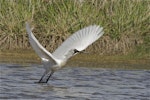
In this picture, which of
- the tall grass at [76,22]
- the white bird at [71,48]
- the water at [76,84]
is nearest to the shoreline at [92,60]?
Answer: the tall grass at [76,22]

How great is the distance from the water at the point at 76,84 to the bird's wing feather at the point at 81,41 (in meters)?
0.63

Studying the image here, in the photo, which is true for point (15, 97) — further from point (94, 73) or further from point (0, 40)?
point (0, 40)

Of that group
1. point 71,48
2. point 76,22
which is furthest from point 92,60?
point 71,48

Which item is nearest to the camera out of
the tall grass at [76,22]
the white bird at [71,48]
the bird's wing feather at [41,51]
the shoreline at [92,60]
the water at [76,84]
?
the bird's wing feather at [41,51]

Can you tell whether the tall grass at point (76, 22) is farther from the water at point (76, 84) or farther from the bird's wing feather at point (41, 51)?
the bird's wing feather at point (41, 51)

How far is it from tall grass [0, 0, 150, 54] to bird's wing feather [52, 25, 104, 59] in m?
3.81

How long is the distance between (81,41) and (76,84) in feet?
4.05

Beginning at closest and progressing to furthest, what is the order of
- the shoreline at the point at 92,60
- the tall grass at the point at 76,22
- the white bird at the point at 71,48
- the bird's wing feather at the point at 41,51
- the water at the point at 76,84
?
1. the bird's wing feather at the point at 41,51
2. the water at the point at 76,84
3. the white bird at the point at 71,48
4. the shoreline at the point at 92,60
5. the tall grass at the point at 76,22


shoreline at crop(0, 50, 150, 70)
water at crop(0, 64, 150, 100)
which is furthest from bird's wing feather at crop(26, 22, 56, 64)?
shoreline at crop(0, 50, 150, 70)

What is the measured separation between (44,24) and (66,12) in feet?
1.95

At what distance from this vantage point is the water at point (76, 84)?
35.4 feet

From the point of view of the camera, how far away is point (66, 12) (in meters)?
15.8

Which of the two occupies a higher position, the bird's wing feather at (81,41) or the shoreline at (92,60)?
the bird's wing feather at (81,41)

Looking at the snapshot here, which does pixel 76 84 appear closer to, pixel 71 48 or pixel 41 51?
pixel 71 48
